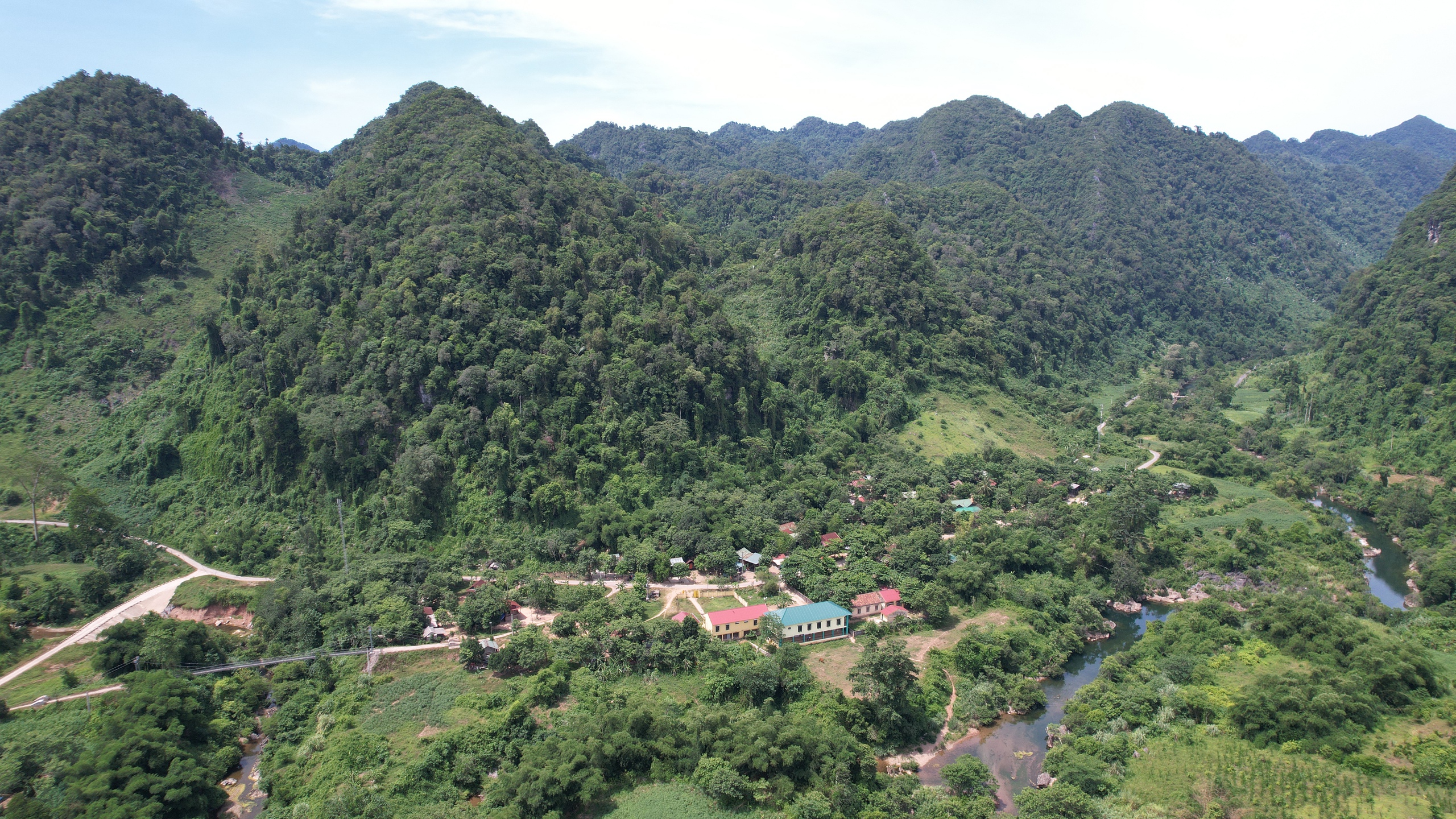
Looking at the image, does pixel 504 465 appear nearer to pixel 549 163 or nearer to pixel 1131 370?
pixel 549 163

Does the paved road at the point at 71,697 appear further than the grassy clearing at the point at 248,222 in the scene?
No

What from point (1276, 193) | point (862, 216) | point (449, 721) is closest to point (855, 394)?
point (862, 216)

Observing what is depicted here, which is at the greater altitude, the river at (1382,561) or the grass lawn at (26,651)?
the grass lawn at (26,651)

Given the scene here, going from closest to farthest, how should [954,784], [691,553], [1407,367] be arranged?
1. [954,784]
2. [691,553]
3. [1407,367]

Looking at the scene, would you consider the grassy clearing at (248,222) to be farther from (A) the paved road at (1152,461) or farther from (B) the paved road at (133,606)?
(A) the paved road at (1152,461)

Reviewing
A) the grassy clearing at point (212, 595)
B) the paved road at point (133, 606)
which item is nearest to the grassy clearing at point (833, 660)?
the grassy clearing at point (212, 595)

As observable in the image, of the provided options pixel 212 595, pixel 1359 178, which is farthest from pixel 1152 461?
pixel 1359 178

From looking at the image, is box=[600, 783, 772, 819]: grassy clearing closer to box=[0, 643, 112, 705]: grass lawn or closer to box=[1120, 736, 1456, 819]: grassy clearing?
box=[1120, 736, 1456, 819]: grassy clearing
